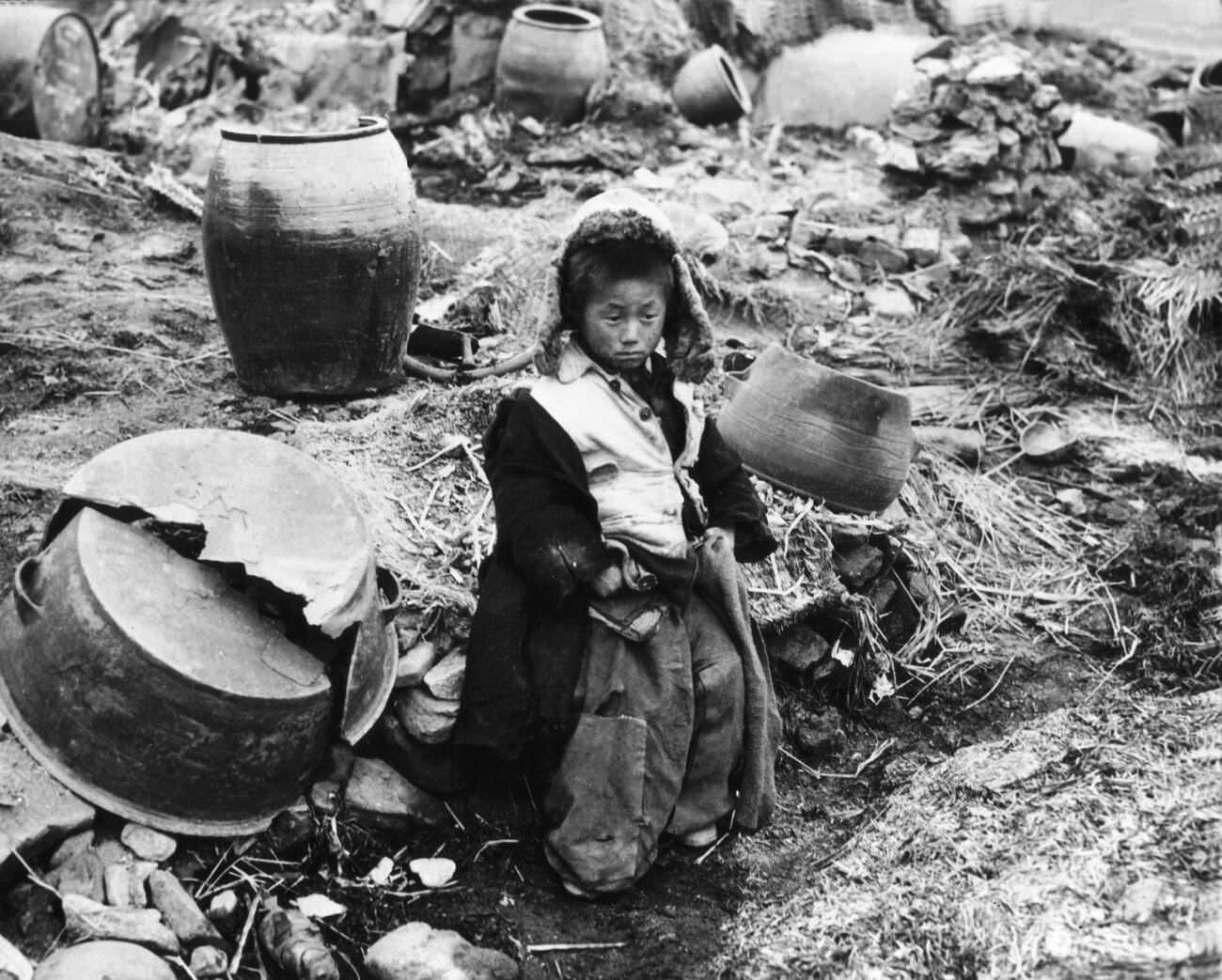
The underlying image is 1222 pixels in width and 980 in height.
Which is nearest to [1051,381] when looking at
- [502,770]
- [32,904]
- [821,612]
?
[821,612]

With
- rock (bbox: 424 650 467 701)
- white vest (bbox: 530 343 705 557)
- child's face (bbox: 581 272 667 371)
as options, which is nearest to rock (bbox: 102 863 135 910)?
rock (bbox: 424 650 467 701)

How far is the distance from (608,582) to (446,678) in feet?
2.13

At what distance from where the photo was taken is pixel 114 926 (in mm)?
2832

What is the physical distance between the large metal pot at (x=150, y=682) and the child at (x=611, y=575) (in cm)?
48

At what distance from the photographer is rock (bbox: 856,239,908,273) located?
736 cm

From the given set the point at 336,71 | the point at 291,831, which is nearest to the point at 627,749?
the point at 291,831

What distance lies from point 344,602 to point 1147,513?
12.0ft

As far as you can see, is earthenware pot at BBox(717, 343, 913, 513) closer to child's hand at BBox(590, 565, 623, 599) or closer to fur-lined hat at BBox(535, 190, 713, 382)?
fur-lined hat at BBox(535, 190, 713, 382)

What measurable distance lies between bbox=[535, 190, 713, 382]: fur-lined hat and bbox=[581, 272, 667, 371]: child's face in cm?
7

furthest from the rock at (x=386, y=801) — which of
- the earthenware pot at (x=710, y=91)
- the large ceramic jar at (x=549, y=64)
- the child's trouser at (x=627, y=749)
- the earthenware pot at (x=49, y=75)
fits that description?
the earthenware pot at (x=710, y=91)

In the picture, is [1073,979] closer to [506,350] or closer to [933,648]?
[933,648]

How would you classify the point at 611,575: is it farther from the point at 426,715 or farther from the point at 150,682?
the point at 150,682

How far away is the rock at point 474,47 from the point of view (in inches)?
387

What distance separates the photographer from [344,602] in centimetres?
316
